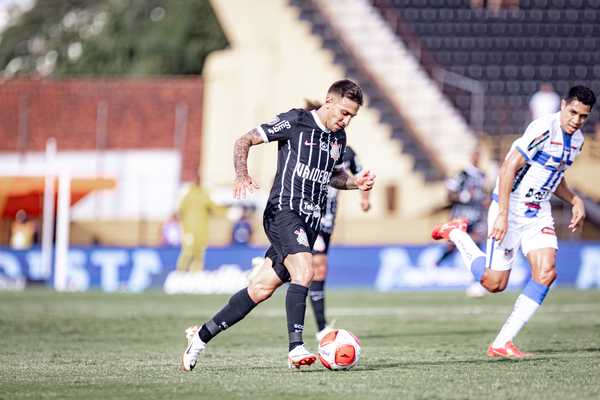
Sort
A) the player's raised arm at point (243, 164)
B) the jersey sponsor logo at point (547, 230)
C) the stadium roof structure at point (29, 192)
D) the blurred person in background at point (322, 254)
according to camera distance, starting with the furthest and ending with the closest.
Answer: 1. the stadium roof structure at point (29, 192)
2. the blurred person in background at point (322, 254)
3. the jersey sponsor logo at point (547, 230)
4. the player's raised arm at point (243, 164)

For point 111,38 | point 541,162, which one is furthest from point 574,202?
point 111,38

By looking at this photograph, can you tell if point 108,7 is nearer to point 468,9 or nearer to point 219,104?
point 219,104

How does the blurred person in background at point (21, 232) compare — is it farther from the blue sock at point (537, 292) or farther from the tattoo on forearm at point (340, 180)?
the blue sock at point (537, 292)

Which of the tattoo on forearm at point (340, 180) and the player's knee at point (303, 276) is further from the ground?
the tattoo on forearm at point (340, 180)

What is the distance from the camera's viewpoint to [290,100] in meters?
34.2

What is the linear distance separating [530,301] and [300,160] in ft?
8.14

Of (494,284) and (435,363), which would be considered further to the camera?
(494,284)

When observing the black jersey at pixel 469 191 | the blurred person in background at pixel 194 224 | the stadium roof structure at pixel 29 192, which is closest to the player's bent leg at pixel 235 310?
the black jersey at pixel 469 191

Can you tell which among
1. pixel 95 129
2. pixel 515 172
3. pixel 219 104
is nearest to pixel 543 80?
pixel 219 104

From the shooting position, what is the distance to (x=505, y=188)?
10406 mm

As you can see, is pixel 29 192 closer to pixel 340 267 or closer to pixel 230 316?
pixel 340 267

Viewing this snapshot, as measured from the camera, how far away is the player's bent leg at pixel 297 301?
9.45m

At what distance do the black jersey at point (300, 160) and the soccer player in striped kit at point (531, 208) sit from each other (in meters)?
1.62

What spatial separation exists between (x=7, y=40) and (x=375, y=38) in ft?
80.1
